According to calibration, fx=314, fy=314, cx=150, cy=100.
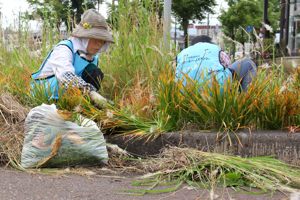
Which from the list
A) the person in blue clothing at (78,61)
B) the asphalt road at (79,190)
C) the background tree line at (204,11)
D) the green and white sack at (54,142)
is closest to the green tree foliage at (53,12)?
the background tree line at (204,11)

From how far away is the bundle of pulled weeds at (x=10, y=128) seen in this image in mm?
2406

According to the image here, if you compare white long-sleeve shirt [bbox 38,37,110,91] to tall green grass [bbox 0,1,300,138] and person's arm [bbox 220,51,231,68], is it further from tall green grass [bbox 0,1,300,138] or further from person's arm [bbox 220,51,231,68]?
person's arm [bbox 220,51,231,68]

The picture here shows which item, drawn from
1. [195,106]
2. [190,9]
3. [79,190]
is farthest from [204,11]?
[79,190]

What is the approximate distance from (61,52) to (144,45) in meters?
0.89

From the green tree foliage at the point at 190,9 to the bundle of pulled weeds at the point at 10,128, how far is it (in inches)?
656

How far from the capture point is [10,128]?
258 cm

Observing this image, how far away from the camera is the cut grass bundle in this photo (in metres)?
1.88

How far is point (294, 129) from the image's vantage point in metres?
2.40

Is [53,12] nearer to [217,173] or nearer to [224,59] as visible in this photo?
[224,59]

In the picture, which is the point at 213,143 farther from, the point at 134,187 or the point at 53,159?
the point at 53,159

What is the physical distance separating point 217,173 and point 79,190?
0.88m

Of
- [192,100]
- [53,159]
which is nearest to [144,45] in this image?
[192,100]

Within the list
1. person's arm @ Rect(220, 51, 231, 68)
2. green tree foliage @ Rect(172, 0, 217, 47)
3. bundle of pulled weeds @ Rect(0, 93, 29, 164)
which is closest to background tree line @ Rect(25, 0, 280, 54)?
green tree foliage @ Rect(172, 0, 217, 47)

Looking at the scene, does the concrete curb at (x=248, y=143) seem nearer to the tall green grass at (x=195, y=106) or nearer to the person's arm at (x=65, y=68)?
the tall green grass at (x=195, y=106)
